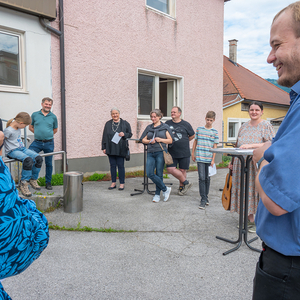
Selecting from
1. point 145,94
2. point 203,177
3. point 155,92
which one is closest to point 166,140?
point 203,177

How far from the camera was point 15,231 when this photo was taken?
3.10 feet

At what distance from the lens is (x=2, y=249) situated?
3.06 ft

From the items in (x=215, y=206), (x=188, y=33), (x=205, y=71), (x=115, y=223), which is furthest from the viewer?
(x=205, y=71)

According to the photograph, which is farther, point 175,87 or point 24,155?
point 175,87

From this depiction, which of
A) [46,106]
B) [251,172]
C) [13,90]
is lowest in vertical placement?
[251,172]

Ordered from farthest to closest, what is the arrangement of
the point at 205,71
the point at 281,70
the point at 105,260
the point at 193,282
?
the point at 205,71 < the point at 105,260 < the point at 193,282 < the point at 281,70

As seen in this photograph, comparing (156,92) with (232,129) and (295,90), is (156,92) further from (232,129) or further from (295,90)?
(295,90)

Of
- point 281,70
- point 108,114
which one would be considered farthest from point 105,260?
point 108,114

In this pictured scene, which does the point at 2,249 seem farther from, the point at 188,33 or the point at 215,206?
the point at 188,33

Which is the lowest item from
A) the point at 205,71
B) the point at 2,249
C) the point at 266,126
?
the point at 2,249

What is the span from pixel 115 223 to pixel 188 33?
7603 mm

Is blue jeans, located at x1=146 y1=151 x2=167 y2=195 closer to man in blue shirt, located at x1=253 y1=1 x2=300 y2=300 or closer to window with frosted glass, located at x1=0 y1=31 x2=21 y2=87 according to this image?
window with frosted glass, located at x1=0 y1=31 x2=21 y2=87

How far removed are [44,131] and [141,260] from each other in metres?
3.75

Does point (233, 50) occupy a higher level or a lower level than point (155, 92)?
higher
